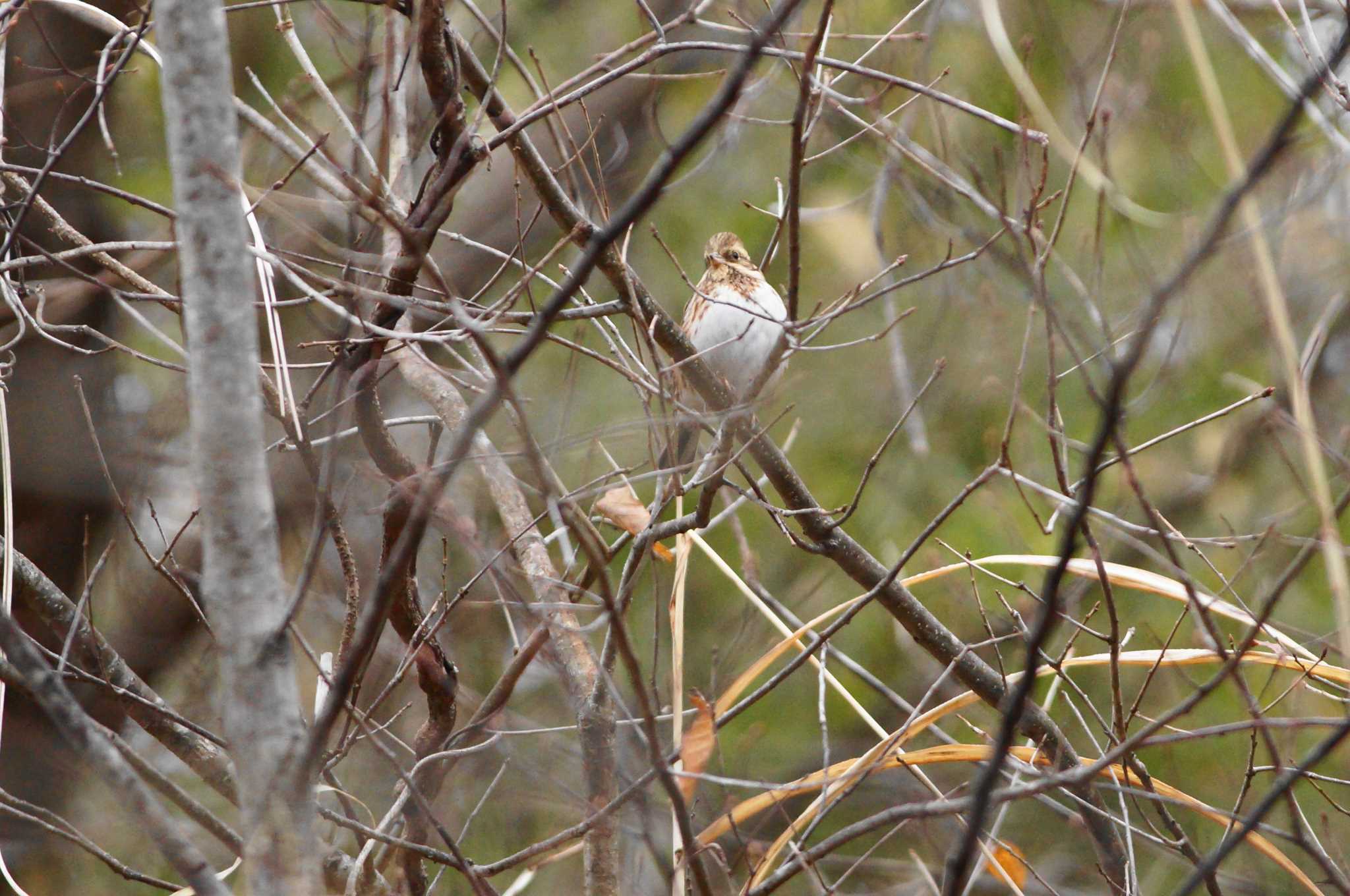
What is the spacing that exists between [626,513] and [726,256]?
149 cm

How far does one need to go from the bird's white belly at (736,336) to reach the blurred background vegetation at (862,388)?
0.36 m

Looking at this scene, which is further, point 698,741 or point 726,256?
point 726,256

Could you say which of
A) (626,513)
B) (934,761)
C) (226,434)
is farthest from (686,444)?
(226,434)

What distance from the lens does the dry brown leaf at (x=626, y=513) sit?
290cm

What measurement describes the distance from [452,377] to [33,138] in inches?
138

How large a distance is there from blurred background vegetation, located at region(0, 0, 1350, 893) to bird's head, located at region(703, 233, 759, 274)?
0.50 feet

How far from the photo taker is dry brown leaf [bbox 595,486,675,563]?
2898 millimetres

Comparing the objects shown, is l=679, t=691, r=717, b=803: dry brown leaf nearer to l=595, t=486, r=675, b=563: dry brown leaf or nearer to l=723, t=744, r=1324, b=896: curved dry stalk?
l=723, t=744, r=1324, b=896: curved dry stalk

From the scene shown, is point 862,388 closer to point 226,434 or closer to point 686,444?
point 686,444

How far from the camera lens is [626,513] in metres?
2.92

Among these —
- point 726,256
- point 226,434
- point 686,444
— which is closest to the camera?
point 226,434

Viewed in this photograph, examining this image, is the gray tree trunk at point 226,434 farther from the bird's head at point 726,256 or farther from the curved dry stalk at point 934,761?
the bird's head at point 726,256

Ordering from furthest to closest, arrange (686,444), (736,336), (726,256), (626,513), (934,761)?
1. (726,256)
2. (736,336)
3. (686,444)
4. (626,513)
5. (934,761)

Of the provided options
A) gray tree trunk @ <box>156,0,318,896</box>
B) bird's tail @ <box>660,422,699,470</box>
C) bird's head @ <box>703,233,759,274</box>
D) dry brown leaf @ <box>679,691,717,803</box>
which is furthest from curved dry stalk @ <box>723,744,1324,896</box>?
bird's head @ <box>703,233,759,274</box>
